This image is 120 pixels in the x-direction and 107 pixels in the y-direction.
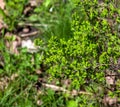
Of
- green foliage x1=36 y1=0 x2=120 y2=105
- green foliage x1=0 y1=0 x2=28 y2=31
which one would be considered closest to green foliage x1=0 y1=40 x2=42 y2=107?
green foliage x1=0 y1=0 x2=28 y2=31

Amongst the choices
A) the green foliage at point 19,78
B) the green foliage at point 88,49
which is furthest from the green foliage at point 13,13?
the green foliage at point 88,49

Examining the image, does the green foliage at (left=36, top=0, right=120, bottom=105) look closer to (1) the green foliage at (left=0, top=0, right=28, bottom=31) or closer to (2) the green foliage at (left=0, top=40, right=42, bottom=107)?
(2) the green foliage at (left=0, top=40, right=42, bottom=107)

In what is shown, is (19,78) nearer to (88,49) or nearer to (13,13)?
(13,13)

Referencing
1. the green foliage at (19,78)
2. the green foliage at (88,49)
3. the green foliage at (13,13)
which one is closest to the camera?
the green foliage at (88,49)


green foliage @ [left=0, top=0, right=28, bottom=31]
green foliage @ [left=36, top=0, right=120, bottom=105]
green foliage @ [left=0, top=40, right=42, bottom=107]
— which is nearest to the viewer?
green foliage @ [left=36, top=0, right=120, bottom=105]

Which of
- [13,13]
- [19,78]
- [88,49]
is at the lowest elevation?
[19,78]

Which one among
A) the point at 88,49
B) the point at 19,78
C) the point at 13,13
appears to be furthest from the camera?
the point at 13,13

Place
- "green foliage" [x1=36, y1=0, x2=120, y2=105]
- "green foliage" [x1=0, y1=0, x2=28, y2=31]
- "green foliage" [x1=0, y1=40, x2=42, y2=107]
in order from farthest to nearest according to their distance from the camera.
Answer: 1. "green foliage" [x1=0, y1=0, x2=28, y2=31]
2. "green foliage" [x1=0, y1=40, x2=42, y2=107]
3. "green foliage" [x1=36, y1=0, x2=120, y2=105]

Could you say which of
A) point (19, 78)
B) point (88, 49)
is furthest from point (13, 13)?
point (88, 49)

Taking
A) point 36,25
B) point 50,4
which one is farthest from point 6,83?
point 50,4

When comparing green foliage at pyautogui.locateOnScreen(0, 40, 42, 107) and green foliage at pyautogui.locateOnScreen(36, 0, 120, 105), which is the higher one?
green foliage at pyautogui.locateOnScreen(36, 0, 120, 105)

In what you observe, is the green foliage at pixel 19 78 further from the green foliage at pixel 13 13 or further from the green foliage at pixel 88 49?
the green foliage at pixel 88 49
